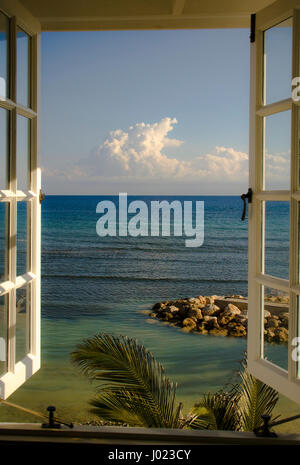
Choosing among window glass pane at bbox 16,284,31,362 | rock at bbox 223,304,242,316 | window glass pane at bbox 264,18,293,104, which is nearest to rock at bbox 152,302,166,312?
rock at bbox 223,304,242,316

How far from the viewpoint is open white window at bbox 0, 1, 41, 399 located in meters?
1.52

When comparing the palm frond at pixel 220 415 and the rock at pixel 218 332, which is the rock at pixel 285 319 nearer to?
the palm frond at pixel 220 415

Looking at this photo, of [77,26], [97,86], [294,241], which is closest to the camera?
[294,241]

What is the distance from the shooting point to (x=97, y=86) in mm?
18266

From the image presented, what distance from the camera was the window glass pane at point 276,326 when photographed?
1551 mm

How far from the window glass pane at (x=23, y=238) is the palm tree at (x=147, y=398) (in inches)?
24.5

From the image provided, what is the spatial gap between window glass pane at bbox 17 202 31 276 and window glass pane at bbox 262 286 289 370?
0.90 meters

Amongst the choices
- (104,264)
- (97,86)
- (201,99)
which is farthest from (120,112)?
(104,264)

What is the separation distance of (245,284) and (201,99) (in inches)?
366

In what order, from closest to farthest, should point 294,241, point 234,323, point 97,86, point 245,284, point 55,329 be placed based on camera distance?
point 294,241 < point 234,323 < point 55,329 < point 245,284 < point 97,86

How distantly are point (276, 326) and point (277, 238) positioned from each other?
32 cm

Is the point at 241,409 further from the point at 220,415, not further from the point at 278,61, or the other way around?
the point at 278,61

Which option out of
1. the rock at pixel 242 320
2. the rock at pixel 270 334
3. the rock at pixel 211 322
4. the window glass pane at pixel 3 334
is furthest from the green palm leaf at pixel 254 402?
the rock at pixel 242 320
